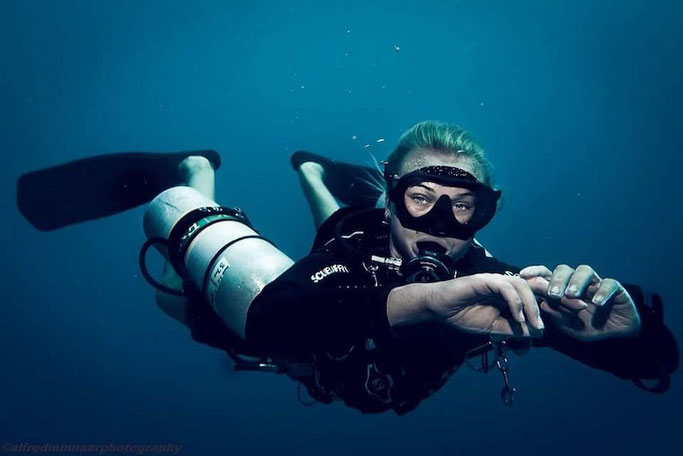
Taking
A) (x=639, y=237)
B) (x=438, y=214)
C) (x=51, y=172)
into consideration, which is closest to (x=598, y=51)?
(x=639, y=237)

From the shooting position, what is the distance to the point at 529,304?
1.44 metres

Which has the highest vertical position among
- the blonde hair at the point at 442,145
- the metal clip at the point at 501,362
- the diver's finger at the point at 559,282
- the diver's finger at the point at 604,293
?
the blonde hair at the point at 442,145

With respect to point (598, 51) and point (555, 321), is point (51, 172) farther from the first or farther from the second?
point (598, 51)

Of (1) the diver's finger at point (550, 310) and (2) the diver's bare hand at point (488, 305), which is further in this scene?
(1) the diver's finger at point (550, 310)

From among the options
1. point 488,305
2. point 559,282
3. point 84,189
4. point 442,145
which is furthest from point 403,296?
point 84,189

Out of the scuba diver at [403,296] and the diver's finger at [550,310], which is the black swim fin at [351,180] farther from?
the diver's finger at [550,310]

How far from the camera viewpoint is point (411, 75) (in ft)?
48.1

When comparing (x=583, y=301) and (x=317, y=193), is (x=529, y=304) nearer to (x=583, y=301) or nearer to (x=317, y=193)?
(x=583, y=301)

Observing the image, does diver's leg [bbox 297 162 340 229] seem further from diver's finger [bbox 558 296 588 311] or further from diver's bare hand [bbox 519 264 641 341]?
diver's finger [bbox 558 296 588 311]

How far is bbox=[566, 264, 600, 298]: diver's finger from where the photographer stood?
1646 mm

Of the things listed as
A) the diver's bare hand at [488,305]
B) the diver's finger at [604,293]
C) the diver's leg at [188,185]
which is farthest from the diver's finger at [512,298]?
the diver's leg at [188,185]

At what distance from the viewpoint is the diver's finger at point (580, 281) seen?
1.65 metres

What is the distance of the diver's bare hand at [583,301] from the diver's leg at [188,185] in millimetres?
3082

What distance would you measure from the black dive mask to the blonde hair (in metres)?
0.18
